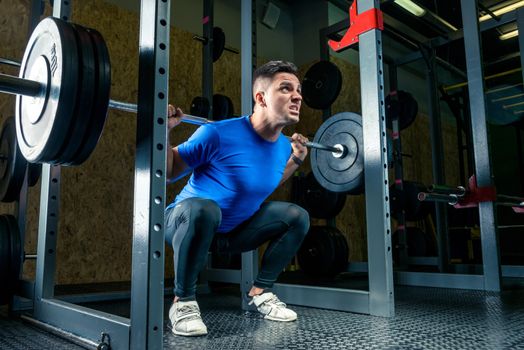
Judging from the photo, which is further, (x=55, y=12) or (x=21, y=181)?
(x=21, y=181)

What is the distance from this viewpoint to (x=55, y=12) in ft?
5.89

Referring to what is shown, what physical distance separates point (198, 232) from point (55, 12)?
110 cm

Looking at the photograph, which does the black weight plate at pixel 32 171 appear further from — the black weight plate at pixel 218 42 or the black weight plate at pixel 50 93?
the black weight plate at pixel 218 42

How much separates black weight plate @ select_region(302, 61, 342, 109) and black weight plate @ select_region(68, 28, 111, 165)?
8.46 feet

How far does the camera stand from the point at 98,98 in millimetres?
1136

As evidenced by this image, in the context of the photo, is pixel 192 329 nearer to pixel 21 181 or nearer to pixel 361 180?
pixel 361 180

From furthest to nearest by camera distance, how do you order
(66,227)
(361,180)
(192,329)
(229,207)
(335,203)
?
(335,203) → (66,227) → (361,180) → (229,207) → (192,329)

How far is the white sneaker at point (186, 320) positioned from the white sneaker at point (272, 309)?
343 millimetres

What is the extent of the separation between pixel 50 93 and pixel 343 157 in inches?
53.6

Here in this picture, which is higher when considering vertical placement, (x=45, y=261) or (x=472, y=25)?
(x=472, y=25)

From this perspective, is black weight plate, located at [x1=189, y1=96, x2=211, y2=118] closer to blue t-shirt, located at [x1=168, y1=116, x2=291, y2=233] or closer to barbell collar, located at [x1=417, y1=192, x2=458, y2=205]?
blue t-shirt, located at [x1=168, y1=116, x2=291, y2=233]

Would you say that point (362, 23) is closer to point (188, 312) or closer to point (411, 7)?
point (188, 312)

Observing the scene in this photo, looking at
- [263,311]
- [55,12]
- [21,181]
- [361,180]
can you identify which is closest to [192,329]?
[263,311]

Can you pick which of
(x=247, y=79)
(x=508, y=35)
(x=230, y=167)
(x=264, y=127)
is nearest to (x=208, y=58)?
(x=247, y=79)
